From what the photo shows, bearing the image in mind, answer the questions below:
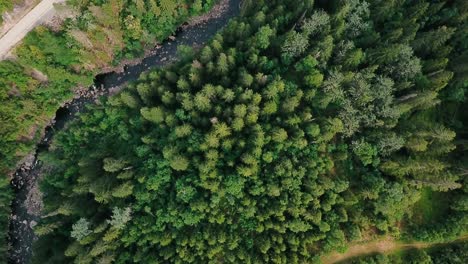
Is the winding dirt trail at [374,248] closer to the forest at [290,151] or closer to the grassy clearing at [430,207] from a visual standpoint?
the forest at [290,151]

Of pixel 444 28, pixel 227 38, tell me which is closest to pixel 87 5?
pixel 227 38

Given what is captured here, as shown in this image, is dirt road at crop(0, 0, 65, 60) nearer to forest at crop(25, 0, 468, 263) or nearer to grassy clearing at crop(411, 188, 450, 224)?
forest at crop(25, 0, 468, 263)

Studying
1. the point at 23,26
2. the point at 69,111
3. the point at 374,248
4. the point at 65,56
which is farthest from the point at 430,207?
the point at 23,26

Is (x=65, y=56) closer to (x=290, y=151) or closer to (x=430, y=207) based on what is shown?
(x=290, y=151)

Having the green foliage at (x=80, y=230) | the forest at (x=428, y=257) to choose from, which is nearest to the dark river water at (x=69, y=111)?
the green foliage at (x=80, y=230)

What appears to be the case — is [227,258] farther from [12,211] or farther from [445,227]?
[12,211]

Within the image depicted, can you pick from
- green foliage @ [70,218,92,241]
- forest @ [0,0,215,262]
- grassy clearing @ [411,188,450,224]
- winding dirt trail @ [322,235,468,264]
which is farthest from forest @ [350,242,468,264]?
forest @ [0,0,215,262]
